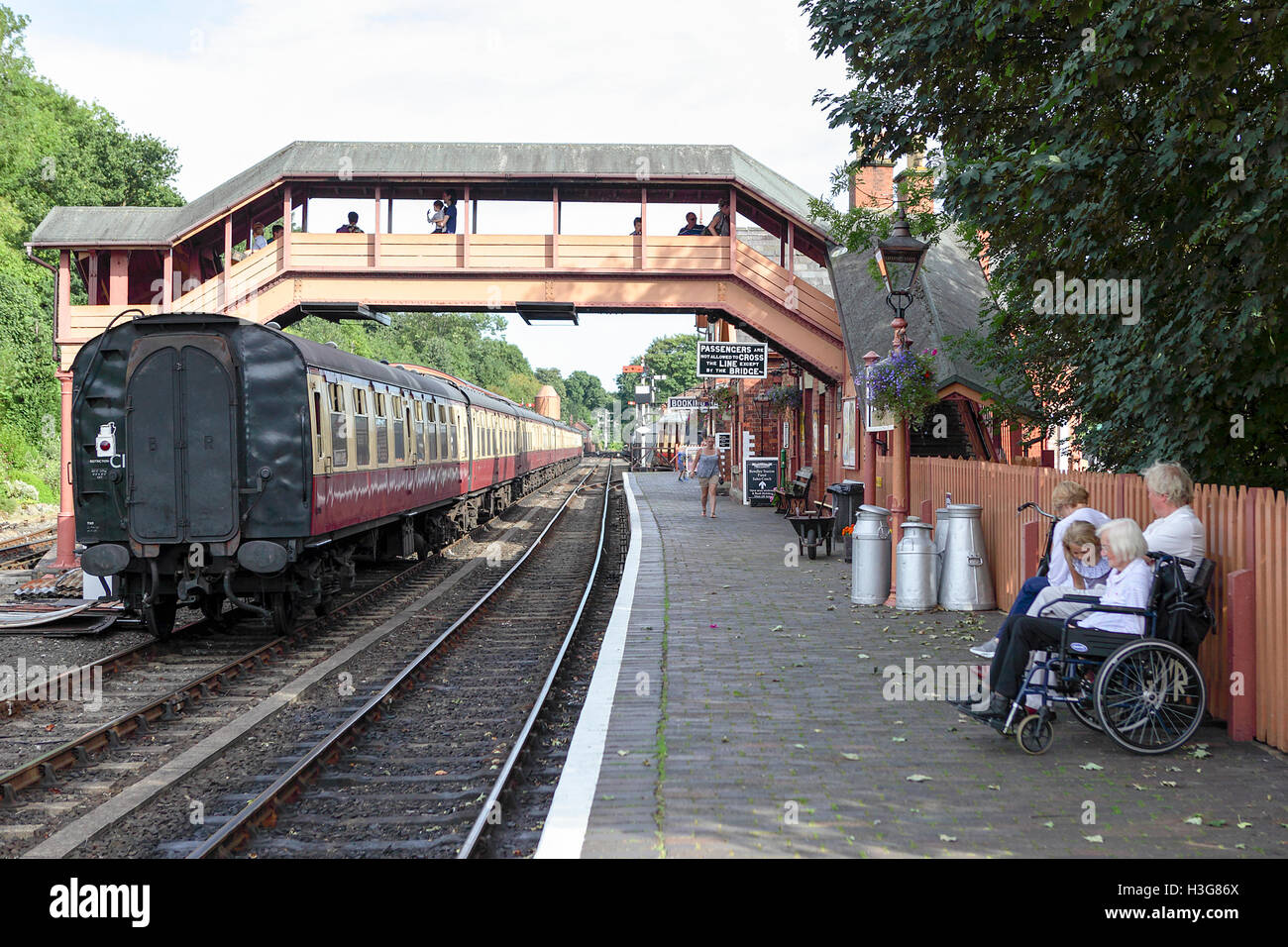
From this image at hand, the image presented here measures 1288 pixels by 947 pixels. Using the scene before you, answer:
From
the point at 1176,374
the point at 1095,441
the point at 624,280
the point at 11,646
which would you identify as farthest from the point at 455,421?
the point at 1176,374

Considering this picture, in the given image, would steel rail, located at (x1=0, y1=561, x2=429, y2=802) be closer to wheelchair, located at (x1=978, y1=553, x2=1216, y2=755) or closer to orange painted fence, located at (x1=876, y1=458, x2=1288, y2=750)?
wheelchair, located at (x1=978, y1=553, x2=1216, y2=755)

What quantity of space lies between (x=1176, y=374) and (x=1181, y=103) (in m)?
2.18

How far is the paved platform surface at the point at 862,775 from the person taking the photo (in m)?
4.80

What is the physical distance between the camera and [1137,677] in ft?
20.5

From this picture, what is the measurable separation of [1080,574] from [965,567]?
4.42 m

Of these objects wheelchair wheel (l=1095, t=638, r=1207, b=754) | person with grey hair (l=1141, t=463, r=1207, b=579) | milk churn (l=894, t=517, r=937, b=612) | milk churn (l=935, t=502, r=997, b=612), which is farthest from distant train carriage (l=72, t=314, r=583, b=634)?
person with grey hair (l=1141, t=463, r=1207, b=579)

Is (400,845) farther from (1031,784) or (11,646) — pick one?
(11,646)

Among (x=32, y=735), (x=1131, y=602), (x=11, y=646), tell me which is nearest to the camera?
(x=1131, y=602)

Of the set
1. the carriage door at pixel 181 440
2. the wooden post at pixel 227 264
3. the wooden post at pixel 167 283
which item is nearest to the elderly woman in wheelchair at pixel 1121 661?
the carriage door at pixel 181 440

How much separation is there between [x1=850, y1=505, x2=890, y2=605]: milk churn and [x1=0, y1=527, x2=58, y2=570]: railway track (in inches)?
538

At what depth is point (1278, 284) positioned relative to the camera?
7.13 meters

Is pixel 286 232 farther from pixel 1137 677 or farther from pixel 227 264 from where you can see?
pixel 1137 677

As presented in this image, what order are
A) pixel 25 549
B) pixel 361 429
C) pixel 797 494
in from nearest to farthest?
A: pixel 361 429, pixel 25 549, pixel 797 494

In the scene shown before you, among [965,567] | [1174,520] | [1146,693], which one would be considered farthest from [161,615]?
[1174,520]
